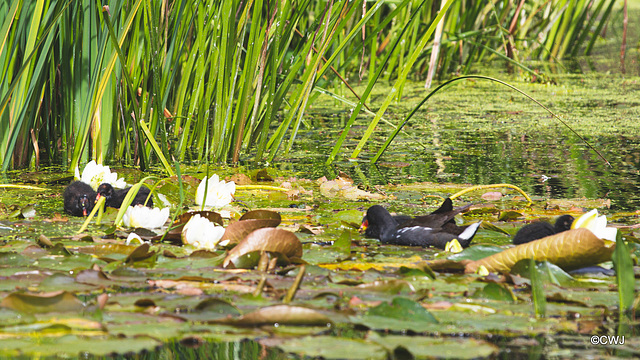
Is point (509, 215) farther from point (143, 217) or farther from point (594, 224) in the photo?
point (143, 217)

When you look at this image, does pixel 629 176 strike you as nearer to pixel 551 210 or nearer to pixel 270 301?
pixel 551 210

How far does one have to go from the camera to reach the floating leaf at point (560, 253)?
145 cm

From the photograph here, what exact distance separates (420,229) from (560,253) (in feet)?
1.26

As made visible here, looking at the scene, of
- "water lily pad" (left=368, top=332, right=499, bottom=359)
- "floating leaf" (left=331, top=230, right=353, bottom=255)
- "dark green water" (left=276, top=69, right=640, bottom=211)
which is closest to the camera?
"water lily pad" (left=368, top=332, right=499, bottom=359)

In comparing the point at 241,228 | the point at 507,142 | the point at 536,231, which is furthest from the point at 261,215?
the point at 507,142

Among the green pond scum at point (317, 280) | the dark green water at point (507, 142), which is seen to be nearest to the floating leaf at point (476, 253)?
the green pond scum at point (317, 280)

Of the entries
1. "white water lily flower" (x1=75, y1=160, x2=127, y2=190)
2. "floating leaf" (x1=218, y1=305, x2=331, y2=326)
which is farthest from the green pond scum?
"white water lily flower" (x1=75, y1=160, x2=127, y2=190)

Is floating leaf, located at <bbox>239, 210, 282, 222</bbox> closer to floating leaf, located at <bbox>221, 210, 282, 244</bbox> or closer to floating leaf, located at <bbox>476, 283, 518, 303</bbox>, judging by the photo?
floating leaf, located at <bbox>221, 210, 282, 244</bbox>

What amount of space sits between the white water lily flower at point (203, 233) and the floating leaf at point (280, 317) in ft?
1.80

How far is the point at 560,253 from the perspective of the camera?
1.47 m

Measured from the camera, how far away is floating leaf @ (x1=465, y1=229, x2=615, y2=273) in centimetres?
145

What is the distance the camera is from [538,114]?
439cm

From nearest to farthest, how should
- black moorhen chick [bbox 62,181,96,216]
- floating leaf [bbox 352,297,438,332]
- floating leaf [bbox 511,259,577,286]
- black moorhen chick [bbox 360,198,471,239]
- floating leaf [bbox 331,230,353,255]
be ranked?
1. floating leaf [bbox 352,297,438,332]
2. floating leaf [bbox 511,259,577,286]
3. floating leaf [bbox 331,230,353,255]
4. black moorhen chick [bbox 360,198,471,239]
5. black moorhen chick [bbox 62,181,96,216]

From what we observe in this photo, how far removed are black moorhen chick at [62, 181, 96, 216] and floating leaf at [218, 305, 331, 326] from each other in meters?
1.04
